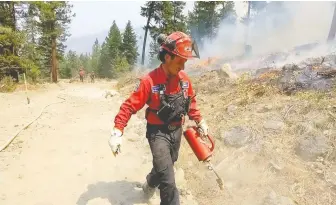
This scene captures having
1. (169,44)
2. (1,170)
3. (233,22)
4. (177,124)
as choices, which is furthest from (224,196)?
(233,22)

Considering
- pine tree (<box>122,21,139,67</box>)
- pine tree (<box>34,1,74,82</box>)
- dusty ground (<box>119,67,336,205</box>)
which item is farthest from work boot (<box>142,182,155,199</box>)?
pine tree (<box>122,21,139,67</box>)

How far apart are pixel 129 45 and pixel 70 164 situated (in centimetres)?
4355

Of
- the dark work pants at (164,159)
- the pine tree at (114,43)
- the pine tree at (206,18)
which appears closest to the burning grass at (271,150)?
the dark work pants at (164,159)

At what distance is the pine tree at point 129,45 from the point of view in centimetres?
4761

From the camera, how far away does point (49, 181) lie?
4.88 meters

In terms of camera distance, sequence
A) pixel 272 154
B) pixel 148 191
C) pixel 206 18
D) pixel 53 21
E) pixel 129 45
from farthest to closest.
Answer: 1. pixel 129 45
2. pixel 206 18
3. pixel 53 21
4. pixel 272 154
5. pixel 148 191

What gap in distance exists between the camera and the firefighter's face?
11.0ft

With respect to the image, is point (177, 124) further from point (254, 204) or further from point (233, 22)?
point (233, 22)

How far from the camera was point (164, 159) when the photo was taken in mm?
3527

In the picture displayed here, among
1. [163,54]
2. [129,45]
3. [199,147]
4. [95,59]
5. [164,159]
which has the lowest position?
[164,159]

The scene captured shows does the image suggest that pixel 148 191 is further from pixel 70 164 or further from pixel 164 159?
pixel 70 164

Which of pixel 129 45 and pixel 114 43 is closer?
pixel 129 45

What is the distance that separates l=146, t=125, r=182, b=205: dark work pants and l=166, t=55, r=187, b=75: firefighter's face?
643 mm

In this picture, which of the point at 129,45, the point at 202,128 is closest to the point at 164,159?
the point at 202,128
